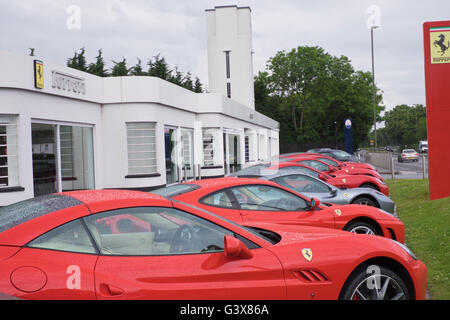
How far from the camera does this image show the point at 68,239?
11.3ft

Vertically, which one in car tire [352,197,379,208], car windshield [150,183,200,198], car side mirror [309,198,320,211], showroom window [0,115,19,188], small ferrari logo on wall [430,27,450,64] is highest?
small ferrari logo on wall [430,27,450,64]

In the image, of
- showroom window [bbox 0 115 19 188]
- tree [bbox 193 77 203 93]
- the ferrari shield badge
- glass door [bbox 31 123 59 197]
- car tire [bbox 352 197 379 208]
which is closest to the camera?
the ferrari shield badge

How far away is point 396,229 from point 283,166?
585 centimetres

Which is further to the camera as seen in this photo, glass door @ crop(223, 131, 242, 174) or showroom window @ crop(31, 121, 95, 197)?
glass door @ crop(223, 131, 242, 174)

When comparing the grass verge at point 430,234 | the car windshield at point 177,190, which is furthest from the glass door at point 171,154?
the car windshield at point 177,190

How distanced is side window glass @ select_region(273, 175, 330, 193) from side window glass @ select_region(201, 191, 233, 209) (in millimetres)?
2994

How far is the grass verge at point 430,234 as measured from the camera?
5.91 m

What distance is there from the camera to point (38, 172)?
13.0m

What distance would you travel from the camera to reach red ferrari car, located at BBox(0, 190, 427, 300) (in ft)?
10.8

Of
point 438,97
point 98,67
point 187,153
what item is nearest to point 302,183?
point 438,97

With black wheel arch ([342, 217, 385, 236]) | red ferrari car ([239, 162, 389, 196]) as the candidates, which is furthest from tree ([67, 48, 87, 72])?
black wheel arch ([342, 217, 385, 236])

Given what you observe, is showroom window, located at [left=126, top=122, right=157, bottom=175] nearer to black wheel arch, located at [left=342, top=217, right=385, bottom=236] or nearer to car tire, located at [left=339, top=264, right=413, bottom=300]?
black wheel arch, located at [left=342, top=217, right=385, bottom=236]

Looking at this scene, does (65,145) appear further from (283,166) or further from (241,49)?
(241,49)

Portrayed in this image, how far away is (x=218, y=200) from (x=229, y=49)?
3996 cm
